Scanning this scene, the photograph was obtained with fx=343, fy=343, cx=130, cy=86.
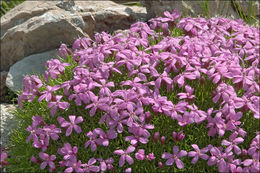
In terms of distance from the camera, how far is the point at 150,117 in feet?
10.0

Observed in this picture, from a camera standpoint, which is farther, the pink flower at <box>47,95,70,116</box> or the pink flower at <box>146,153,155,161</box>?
the pink flower at <box>47,95,70,116</box>

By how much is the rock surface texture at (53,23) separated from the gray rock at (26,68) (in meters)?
0.19

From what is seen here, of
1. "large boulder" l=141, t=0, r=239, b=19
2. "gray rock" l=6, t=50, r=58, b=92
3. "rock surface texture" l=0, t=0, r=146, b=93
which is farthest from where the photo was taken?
"large boulder" l=141, t=0, r=239, b=19

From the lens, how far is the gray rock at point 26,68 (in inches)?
194

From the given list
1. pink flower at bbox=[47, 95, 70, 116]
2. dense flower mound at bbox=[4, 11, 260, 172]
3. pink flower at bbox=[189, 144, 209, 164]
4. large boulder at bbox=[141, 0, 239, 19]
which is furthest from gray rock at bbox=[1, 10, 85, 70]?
pink flower at bbox=[189, 144, 209, 164]

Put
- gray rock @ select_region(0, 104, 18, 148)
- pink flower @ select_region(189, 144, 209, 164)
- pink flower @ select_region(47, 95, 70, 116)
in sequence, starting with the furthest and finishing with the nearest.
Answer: gray rock @ select_region(0, 104, 18, 148) < pink flower @ select_region(47, 95, 70, 116) < pink flower @ select_region(189, 144, 209, 164)

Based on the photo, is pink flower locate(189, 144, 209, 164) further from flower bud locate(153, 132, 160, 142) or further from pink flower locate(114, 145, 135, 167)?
pink flower locate(114, 145, 135, 167)

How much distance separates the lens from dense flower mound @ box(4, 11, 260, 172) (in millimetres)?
2883

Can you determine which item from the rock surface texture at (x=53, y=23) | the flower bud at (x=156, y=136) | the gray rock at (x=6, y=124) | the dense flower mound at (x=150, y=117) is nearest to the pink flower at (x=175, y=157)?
the dense flower mound at (x=150, y=117)

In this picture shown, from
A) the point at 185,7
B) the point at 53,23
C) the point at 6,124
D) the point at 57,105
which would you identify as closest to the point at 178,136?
the point at 57,105

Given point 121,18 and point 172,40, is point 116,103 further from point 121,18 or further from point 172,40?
point 121,18

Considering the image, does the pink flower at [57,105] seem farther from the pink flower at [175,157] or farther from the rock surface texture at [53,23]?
the rock surface texture at [53,23]

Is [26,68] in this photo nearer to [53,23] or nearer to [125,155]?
[53,23]

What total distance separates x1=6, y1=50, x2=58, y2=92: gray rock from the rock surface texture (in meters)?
0.19
